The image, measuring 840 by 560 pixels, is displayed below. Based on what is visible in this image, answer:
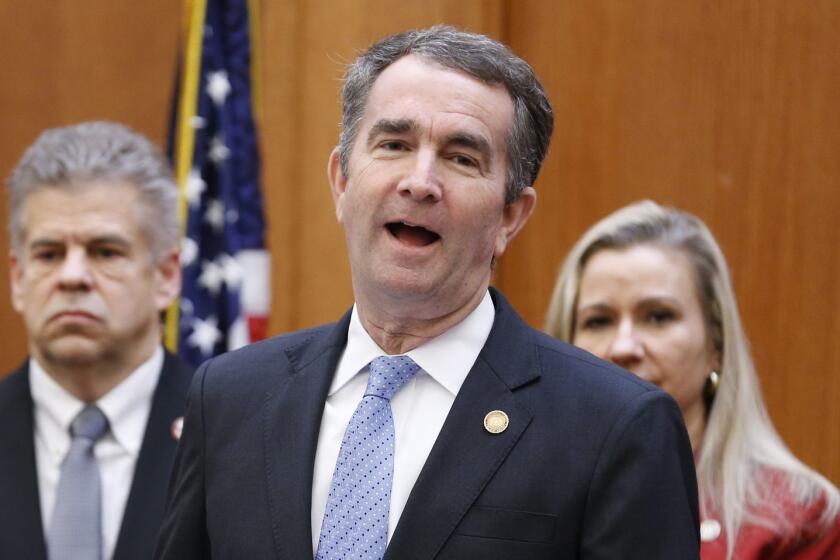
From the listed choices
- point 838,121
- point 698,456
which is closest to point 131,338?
point 698,456

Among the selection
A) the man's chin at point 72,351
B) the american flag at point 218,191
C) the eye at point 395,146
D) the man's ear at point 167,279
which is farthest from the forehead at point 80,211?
the eye at point 395,146

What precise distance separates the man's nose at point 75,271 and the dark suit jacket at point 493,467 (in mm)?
1081

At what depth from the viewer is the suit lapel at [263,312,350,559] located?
1.93 metres

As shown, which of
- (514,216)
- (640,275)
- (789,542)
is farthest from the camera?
(640,275)

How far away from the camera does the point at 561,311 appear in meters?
3.27

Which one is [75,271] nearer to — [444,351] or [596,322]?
[596,322]

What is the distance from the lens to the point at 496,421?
1966 mm

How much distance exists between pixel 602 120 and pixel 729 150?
0.43m

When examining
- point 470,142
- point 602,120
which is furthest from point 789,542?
point 602,120

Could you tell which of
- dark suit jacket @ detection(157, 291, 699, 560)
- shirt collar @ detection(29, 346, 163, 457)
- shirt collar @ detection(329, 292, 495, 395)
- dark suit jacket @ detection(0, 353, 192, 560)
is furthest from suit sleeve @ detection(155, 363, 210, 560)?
shirt collar @ detection(29, 346, 163, 457)

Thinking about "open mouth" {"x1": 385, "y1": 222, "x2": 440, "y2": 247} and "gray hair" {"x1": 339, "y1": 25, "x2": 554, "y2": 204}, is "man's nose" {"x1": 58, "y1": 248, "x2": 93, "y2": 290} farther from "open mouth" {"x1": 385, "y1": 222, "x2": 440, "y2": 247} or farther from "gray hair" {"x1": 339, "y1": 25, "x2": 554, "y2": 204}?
"open mouth" {"x1": 385, "y1": 222, "x2": 440, "y2": 247}

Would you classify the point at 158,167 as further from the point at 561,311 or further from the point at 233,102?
the point at 561,311

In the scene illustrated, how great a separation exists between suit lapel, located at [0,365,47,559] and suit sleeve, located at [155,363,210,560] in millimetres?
875

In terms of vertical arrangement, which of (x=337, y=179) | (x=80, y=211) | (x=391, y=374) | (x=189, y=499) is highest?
(x=337, y=179)
